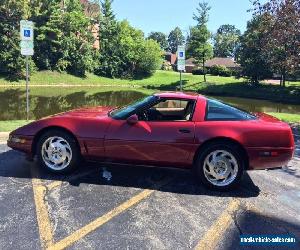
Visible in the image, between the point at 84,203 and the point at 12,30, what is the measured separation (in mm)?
47074

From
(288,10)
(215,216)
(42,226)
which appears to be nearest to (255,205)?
(215,216)

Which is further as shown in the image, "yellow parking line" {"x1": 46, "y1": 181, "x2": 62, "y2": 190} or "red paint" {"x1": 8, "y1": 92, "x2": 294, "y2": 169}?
"red paint" {"x1": 8, "y1": 92, "x2": 294, "y2": 169}

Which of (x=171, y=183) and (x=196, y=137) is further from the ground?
(x=196, y=137)

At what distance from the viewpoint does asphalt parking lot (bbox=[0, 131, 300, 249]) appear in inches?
156

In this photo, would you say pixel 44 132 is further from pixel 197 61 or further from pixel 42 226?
pixel 197 61

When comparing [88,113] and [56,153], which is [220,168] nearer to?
[88,113]

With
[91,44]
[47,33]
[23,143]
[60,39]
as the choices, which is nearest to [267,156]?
[23,143]

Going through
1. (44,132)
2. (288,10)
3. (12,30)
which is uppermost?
(12,30)

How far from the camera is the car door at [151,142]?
5.51 m

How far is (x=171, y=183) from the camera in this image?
5.71 metres

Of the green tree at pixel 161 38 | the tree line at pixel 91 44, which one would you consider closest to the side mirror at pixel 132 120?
the tree line at pixel 91 44

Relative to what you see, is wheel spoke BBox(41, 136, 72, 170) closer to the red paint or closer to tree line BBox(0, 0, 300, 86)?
the red paint

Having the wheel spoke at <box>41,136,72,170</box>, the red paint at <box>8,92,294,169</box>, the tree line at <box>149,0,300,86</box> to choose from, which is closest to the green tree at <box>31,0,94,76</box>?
the tree line at <box>149,0,300,86</box>

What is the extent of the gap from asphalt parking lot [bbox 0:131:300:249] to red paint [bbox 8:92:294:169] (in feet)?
1.34
